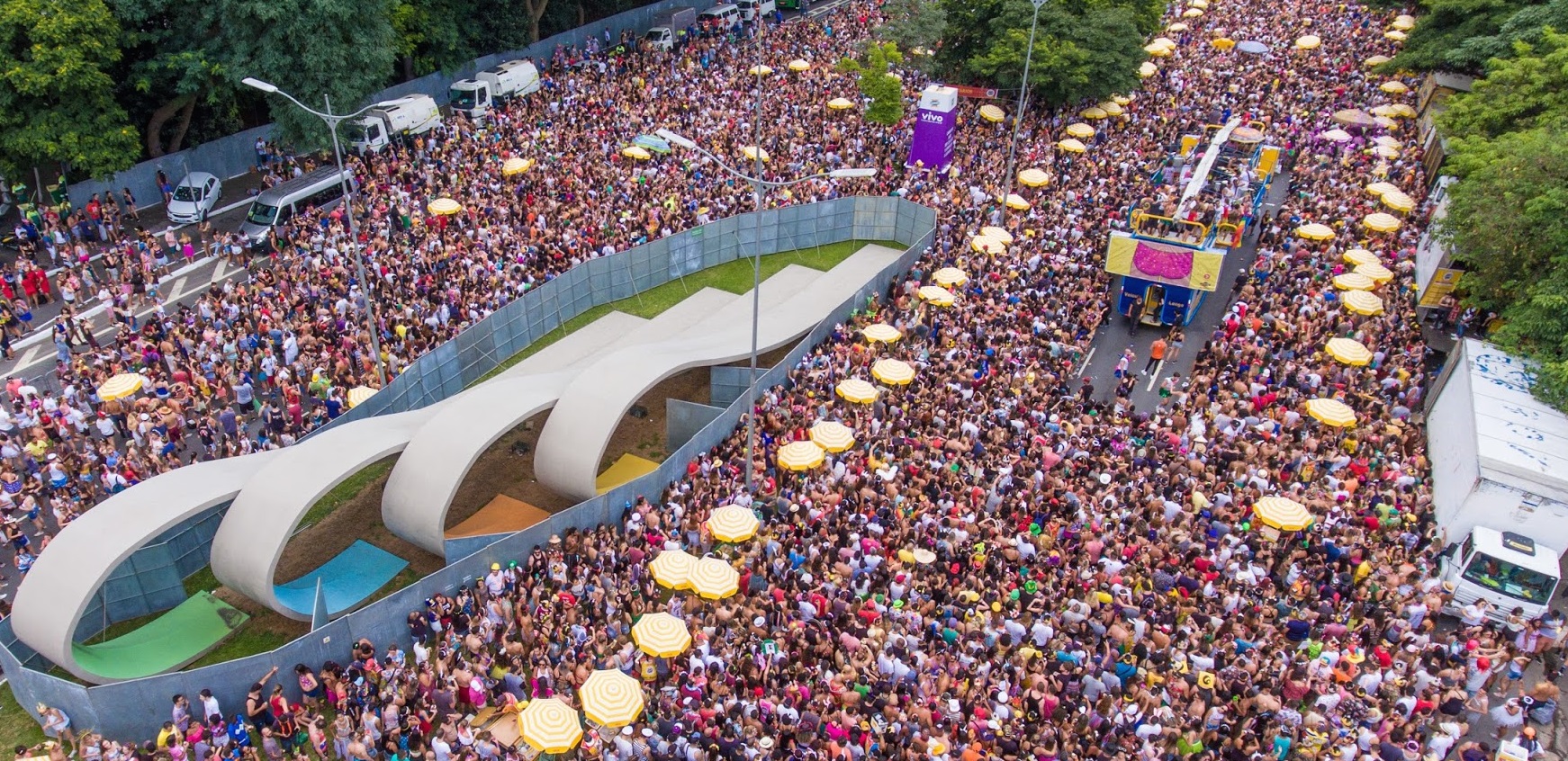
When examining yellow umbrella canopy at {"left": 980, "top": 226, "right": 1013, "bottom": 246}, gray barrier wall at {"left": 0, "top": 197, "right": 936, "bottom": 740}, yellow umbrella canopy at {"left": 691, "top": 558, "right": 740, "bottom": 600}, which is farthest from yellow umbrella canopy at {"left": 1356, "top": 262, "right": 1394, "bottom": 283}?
yellow umbrella canopy at {"left": 691, "top": 558, "right": 740, "bottom": 600}

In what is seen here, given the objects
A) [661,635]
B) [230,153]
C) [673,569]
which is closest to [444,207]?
[230,153]

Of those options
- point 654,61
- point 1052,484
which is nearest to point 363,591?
point 1052,484

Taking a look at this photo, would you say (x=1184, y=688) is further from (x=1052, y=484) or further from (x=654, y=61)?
(x=654, y=61)

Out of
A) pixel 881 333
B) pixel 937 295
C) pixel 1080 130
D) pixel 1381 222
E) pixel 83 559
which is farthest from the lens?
pixel 1080 130

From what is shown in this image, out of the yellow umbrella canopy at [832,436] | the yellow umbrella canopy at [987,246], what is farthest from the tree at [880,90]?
the yellow umbrella canopy at [832,436]

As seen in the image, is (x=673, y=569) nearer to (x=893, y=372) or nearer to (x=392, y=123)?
(x=893, y=372)

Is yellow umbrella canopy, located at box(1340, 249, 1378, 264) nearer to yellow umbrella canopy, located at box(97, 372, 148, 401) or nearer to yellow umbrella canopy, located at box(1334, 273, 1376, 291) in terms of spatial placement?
yellow umbrella canopy, located at box(1334, 273, 1376, 291)
